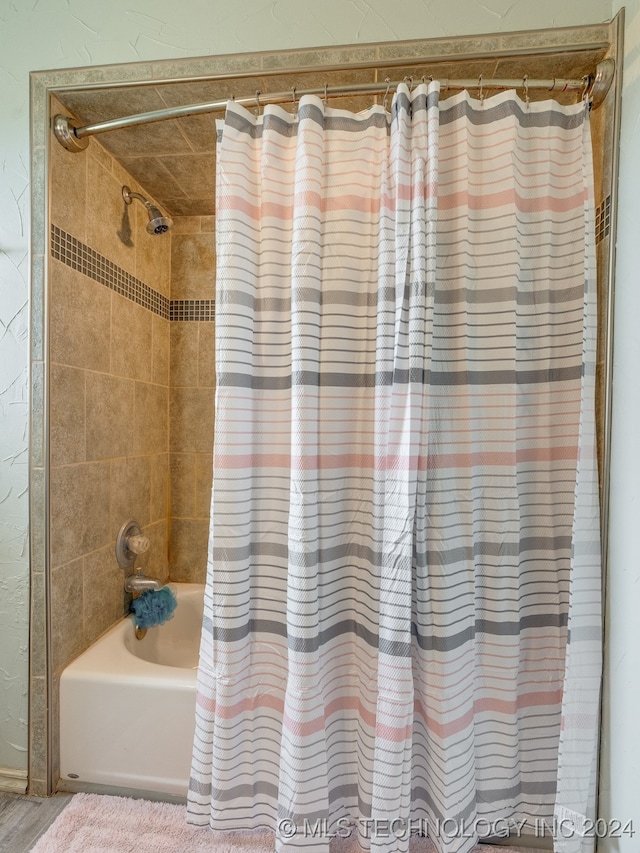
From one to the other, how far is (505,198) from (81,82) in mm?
1202

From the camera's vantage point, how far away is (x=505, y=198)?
1116mm

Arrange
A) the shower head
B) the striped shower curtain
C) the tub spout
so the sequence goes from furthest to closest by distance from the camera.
Result: the tub spout → the shower head → the striped shower curtain

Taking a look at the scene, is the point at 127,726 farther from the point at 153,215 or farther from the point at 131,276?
the point at 153,215

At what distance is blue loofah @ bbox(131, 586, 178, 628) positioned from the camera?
1.76 m

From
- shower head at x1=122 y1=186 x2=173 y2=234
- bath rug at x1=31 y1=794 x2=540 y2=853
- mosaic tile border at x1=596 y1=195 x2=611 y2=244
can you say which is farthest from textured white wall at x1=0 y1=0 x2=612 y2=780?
mosaic tile border at x1=596 y1=195 x2=611 y2=244

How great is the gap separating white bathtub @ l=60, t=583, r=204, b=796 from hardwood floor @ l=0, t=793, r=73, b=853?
A: 6cm

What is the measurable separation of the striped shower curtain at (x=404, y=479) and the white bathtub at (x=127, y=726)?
0.60 feet

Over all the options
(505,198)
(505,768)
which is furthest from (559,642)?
(505,198)

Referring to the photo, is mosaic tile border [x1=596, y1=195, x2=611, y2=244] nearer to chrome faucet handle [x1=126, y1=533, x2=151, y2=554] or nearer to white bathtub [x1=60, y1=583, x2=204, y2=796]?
white bathtub [x1=60, y1=583, x2=204, y2=796]

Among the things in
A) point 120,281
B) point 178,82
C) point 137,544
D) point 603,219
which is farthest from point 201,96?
point 137,544

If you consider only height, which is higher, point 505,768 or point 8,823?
point 505,768

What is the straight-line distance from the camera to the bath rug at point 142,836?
1.20 meters

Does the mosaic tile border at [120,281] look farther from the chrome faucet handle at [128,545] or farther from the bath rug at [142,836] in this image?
the bath rug at [142,836]

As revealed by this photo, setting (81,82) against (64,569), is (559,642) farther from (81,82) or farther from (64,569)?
(81,82)
